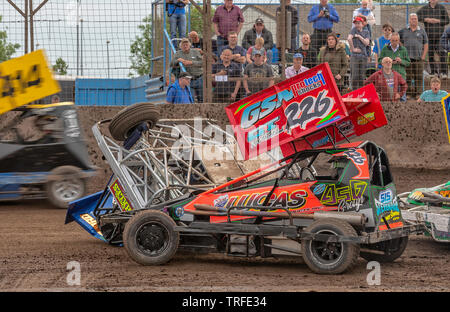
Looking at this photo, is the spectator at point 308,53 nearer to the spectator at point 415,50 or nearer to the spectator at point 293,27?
the spectator at point 293,27

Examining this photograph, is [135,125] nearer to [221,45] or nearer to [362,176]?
[362,176]

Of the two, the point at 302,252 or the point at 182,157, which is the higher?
the point at 182,157

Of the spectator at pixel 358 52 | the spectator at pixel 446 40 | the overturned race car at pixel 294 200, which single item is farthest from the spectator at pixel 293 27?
the overturned race car at pixel 294 200

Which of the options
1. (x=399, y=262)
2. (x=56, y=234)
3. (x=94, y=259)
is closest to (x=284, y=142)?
(x=399, y=262)

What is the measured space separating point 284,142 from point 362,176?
80 centimetres

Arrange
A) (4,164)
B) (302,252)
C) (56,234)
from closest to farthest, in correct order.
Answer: (302,252) → (56,234) → (4,164)

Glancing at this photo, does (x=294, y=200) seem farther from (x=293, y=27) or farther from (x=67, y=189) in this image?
(x=293, y=27)

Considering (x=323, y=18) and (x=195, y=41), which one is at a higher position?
(x=323, y=18)

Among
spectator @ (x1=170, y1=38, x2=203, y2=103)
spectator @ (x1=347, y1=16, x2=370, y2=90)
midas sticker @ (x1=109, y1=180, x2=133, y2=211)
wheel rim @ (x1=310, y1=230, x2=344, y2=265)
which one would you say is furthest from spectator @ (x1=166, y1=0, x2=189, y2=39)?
wheel rim @ (x1=310, y1=230, x2=344, y2=265)

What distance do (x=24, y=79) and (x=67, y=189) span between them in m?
1.90

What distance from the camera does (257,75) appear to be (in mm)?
11711

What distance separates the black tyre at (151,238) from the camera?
21.1 feet

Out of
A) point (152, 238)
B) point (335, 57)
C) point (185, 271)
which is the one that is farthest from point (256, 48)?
point (185, 271)

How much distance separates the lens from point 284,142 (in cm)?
636
